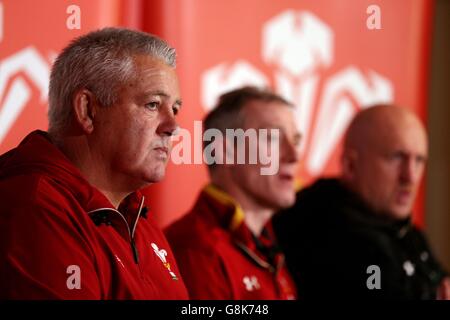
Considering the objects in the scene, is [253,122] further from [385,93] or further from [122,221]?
[385,93]

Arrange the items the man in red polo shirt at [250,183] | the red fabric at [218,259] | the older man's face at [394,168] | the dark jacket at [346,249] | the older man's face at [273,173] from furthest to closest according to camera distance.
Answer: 1. the older man's face at [394,168]
2. the dark jacket at [346,249]
3. the older man's face at [273,173]
4. the man in red polo shirt at [250,183]
5. the red fabric at [218,259]

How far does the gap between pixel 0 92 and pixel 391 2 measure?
1765 millimetres

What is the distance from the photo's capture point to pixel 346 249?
2137 mm

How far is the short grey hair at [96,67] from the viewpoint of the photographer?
1.23 m

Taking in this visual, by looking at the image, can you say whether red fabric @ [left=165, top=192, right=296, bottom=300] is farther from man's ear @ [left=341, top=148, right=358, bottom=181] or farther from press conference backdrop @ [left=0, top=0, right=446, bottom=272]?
man's ear @ [left=341, top=148, right=358, bottom=181]

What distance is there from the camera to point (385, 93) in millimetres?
2793

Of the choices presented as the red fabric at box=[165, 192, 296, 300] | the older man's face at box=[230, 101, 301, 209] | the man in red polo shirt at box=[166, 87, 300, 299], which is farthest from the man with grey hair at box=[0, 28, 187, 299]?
the older man's face at box=[230, 101, 301, 209]

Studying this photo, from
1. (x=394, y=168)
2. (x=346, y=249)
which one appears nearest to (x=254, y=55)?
(x=394, y=168)

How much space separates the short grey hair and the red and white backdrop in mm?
Answer: 107

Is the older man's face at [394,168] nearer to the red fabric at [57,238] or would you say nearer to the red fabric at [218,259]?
the red fabric at [218,259]

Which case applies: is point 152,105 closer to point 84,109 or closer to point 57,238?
point 84,109

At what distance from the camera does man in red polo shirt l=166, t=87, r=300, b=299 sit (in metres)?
1.82

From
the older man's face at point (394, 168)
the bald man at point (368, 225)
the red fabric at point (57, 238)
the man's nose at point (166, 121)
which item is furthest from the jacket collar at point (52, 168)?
the older man's face at point (394, 168)

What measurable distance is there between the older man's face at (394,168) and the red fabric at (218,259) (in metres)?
0.52
